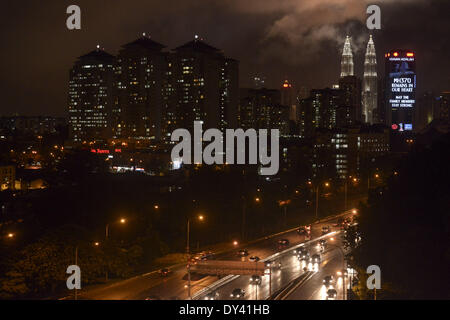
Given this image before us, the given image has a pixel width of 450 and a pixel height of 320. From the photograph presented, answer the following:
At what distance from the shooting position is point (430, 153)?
834cm

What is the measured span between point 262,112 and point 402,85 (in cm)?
924

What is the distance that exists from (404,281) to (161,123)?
24519mm

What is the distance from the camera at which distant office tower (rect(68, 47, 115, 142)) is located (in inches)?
1320

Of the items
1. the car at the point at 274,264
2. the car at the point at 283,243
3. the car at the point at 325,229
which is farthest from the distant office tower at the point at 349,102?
the car at the point at 274,264

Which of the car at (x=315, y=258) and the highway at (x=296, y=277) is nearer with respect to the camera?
the highway at (x=296, y=277)

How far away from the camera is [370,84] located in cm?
5725

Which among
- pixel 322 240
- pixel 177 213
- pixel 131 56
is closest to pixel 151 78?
pixel 131 56

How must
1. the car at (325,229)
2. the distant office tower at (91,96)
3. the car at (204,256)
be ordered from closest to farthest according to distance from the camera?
the car at (204,256) < the car at (325,229) < the distant office tower at (91,96)

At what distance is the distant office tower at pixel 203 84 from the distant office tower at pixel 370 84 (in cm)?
3069

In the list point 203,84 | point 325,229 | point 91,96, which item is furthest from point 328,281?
point 91,96

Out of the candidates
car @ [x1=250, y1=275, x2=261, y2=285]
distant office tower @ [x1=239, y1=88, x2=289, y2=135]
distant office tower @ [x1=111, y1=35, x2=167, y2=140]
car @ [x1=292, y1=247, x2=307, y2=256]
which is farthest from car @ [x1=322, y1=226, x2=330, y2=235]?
distant office tower @ [x1=239, y1=88, x2=289, y2=135]

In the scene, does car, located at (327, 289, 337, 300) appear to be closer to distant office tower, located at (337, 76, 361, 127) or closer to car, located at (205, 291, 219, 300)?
car, located at (205, 291, 219, 300)

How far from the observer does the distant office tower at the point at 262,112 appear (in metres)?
35.9

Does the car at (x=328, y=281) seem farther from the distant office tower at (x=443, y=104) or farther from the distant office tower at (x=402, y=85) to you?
the distant office tower at (x=443, y=104)
